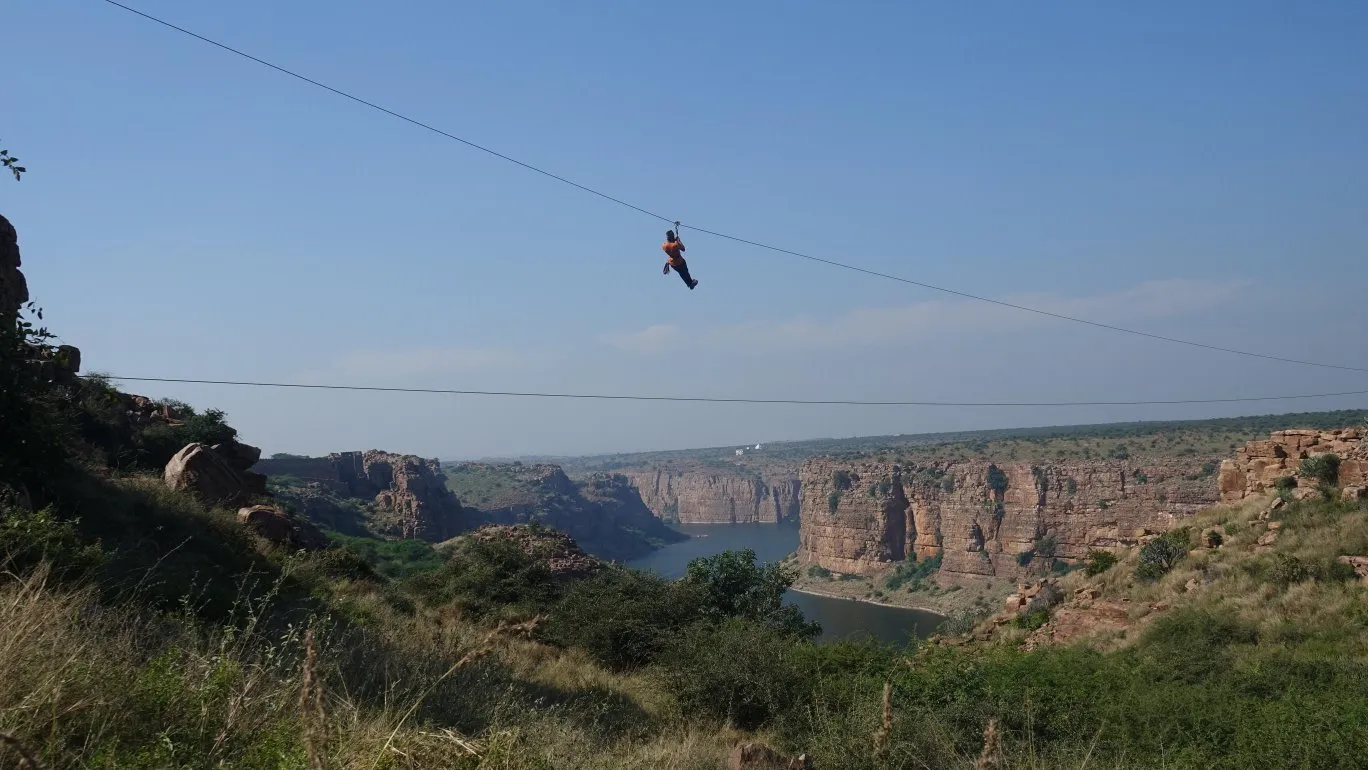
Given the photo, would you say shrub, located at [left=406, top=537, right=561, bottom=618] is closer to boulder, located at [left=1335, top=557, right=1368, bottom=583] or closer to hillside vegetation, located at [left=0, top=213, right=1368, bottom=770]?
hillside vegetation, located at [left=0, top=213, right=1368, bottom=770]

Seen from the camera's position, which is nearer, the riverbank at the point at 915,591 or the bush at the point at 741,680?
the bush at the point at 741,680

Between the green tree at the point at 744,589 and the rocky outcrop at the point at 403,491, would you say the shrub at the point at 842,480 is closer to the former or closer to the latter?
the rocky outcrop at the point at 403,491

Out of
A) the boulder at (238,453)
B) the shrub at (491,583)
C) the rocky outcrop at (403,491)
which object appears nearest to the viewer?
the shrub at (491,583)

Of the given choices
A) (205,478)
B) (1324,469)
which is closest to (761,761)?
(205,478)

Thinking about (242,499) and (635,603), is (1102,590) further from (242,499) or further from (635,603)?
(242,499)

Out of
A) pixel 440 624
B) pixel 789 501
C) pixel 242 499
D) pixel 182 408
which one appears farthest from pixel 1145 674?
pixel 789 501

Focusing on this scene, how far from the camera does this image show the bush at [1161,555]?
795 inches

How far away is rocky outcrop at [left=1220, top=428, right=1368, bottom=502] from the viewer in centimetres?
2214

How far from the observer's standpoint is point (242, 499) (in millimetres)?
16094

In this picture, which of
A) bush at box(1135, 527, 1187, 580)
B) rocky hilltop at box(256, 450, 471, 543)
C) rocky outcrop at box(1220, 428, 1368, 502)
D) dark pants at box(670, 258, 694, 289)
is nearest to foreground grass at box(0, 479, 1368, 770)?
bush at box(1135, 527, 1187, 580)

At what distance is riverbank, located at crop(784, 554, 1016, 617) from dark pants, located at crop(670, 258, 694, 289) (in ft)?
163

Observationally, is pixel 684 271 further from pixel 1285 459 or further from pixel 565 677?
pixel 1285 459

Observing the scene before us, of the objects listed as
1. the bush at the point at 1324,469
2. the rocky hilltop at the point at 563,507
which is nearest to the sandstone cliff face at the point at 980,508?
the rocky hilltop at the point at 563,507

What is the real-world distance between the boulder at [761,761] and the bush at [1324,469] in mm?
22950
